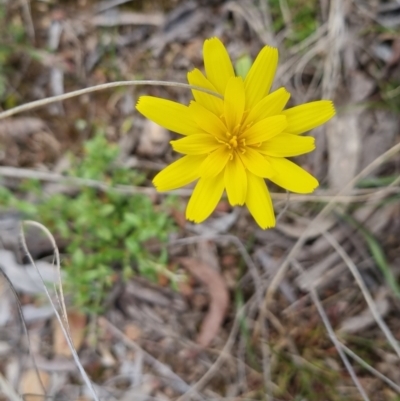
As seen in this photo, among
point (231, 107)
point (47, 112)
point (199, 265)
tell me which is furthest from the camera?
point (47, 112)

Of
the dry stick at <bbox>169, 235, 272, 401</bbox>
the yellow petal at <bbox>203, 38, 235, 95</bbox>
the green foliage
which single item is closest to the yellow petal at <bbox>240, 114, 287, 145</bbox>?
the yellow petal at <bbox>203, 38, 235, 95</bbox>

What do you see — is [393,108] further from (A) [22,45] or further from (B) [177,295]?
(A) [22,45]

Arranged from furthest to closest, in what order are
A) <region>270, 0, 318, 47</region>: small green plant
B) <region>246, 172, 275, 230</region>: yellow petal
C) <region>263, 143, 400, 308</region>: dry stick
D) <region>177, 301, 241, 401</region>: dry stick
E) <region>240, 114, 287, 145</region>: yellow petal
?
1. <region>270, 0, 318, 47</region>: small green plant
2. <region>177, 301, 241, 401</region>: dry stick
3. <region>263, 143, 400, 308</region>: dry stick
4. <region>246, 172, 275, 230</region>: yellow petal
5. <region>240, 114, 287, 145</region>: yellow petal

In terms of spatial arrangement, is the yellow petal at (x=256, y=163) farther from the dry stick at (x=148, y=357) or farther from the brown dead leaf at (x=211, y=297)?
the dry stick at (x=148, y=357)

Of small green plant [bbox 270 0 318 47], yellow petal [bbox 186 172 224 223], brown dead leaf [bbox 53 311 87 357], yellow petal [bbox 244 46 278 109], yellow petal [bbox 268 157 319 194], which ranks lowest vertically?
brown dead leaf [bbox 53 311 87 357]

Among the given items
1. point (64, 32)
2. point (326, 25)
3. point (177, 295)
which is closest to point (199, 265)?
point (177, 295)

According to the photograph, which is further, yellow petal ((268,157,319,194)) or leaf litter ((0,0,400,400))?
leaf litter ((0,0,400,400))

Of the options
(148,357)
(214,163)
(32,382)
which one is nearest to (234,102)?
(214,163)

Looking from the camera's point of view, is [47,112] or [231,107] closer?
[231,107]

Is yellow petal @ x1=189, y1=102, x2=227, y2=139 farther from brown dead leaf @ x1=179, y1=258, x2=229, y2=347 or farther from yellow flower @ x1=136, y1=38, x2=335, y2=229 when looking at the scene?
brown dead leaf @ x1=179, y1=258, x2=229, y2=347
